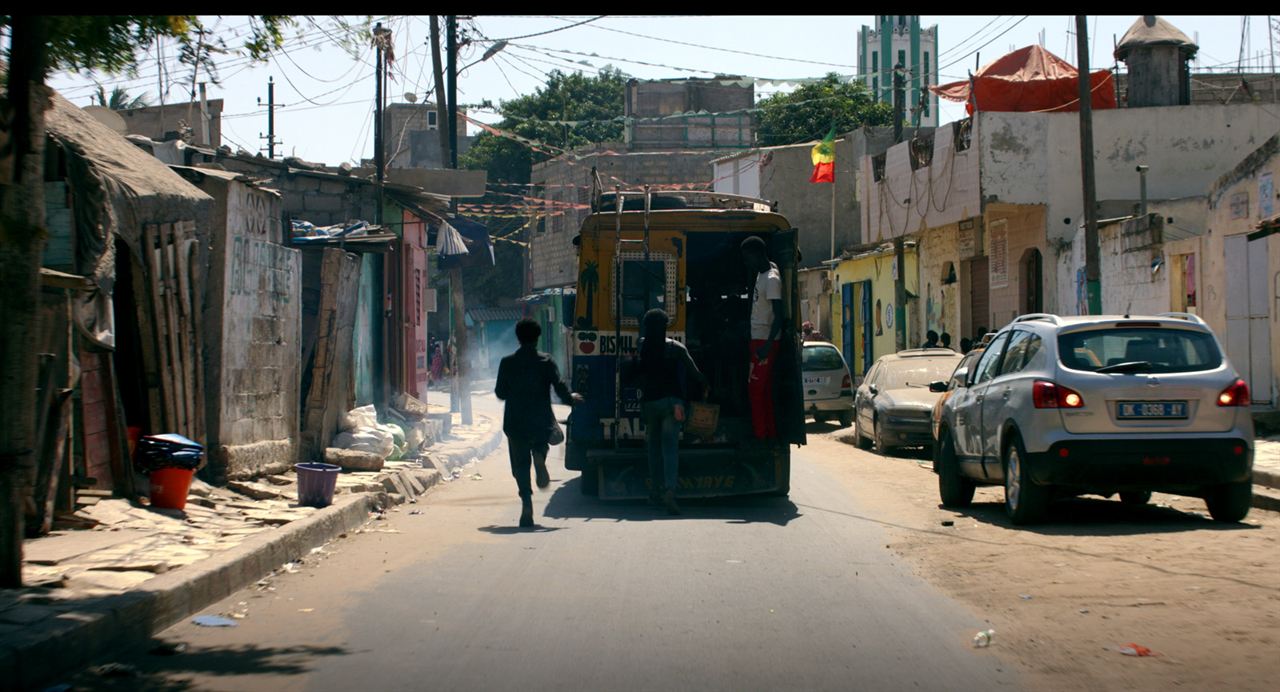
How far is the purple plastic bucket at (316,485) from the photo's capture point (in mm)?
11656

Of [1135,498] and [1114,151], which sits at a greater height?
[1114,151]

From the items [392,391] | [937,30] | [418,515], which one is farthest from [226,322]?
[937,30]

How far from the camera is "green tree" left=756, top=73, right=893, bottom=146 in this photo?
5741cm

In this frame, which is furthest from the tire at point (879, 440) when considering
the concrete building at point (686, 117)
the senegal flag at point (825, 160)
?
the concrete building at point (686, 117)

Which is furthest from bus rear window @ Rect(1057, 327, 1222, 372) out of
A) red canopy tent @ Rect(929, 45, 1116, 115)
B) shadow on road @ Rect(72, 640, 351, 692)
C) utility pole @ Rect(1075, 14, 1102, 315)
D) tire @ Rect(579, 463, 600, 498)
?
red canopy tent @ Rect(929, 45, 1116, 115)

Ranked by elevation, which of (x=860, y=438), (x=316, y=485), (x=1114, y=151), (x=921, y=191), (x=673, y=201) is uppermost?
(x=1114, y=151)

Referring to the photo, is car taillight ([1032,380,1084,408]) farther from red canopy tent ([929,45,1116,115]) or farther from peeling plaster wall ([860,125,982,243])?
red canopy tent ([929,45,1116,115])

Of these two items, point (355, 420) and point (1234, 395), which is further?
point (355, 420)

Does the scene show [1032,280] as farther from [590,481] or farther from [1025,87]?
[590,481]

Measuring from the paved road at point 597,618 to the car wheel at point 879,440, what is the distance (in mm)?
8033

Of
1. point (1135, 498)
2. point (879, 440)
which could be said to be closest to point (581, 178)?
point (879, 440)

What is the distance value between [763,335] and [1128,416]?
386 centimetres

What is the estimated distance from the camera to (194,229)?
1255 cm

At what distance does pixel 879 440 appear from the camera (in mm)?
19766
